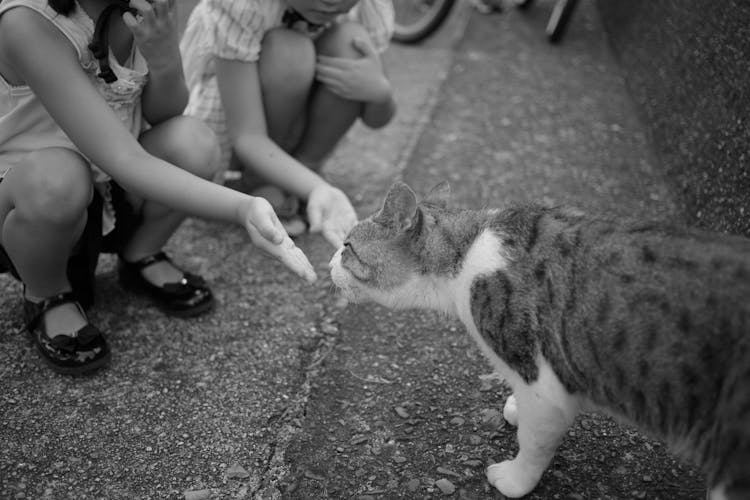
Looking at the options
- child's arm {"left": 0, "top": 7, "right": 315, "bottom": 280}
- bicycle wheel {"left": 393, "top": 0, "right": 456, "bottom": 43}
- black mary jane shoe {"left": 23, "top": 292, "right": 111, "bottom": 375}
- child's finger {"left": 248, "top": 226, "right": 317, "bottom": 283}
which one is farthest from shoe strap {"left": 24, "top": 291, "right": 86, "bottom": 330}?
bicycle wheel {"left": 393, "top": 0, "right": 456, "bottom": 43}

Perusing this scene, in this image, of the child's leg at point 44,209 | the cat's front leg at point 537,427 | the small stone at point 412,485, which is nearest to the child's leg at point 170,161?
the child's leg at point 44,209

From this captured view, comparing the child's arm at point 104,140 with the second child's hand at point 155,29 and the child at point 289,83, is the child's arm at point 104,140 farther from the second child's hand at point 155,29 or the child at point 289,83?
the child at point 289,83

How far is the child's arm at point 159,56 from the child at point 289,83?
1.07 feet

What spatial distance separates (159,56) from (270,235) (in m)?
0.68

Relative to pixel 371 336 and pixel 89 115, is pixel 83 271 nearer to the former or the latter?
pixel 89 115

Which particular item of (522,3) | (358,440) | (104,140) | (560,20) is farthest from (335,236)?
(522,3)

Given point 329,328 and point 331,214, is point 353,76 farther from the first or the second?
point 329,328

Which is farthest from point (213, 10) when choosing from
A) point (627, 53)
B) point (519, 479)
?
point (627, 53)

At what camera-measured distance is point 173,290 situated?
2.51 metres

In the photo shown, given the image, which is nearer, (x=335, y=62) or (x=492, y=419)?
(x=492, y=419)

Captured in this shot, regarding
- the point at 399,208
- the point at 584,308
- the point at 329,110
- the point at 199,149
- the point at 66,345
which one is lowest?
the point at 66,345

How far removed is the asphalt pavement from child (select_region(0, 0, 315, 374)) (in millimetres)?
176

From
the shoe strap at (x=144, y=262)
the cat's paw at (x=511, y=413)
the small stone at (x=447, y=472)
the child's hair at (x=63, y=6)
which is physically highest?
the child's hair at (x=63, y=6)

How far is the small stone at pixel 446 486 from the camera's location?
6.28 ft
